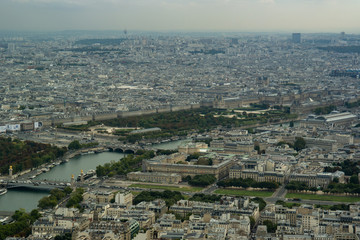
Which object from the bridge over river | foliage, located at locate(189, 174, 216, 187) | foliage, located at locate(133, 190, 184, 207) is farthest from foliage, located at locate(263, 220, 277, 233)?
the bridge over river

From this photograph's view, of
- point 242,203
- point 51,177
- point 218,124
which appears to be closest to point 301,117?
point 218,124

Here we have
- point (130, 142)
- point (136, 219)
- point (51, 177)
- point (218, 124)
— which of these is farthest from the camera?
point (218, 124)

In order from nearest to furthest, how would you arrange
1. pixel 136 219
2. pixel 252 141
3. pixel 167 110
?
pixel 136 219 → pixel 252 141 → pixel 167 110

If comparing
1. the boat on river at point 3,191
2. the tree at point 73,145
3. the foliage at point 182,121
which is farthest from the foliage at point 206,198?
the foliage at point 182,121

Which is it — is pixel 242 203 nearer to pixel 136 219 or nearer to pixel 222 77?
pixel 136 219

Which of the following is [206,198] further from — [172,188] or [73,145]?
[73,145]

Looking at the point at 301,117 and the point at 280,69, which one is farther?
the point at 280,69

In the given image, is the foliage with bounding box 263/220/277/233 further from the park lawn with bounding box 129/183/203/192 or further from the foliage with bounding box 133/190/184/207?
the park lawn with bounding box 129/183/203/192
